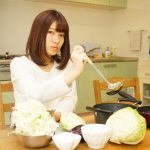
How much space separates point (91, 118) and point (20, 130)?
50 cm

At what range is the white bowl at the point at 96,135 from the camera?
82 centimetres

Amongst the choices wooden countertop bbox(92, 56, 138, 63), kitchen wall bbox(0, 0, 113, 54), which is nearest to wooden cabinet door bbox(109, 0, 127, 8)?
kitchen wall bbox(0, 0, 113, 54)

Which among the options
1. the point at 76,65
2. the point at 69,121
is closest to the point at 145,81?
the point at 76,65

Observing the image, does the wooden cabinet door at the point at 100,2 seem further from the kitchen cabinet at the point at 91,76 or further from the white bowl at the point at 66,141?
the white bowl at the point at 66,141

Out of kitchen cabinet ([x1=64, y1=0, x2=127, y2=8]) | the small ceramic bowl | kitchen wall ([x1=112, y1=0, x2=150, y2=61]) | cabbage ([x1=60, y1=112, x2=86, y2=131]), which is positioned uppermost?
kitchen cabinet ([x1=64, y1=0, x2=127, y2=8])

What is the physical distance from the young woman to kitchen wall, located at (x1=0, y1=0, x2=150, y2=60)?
199 cm

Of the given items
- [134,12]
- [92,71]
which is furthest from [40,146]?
[134,12]

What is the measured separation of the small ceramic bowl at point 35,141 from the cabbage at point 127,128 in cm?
23

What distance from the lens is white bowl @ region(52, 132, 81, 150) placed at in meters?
0.78

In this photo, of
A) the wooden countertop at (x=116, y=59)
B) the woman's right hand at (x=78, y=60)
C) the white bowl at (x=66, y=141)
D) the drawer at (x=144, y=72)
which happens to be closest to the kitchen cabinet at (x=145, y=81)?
the drawer at (x=144, y=72)

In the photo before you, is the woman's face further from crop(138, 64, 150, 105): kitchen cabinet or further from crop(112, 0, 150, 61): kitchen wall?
crop(112, 0, 150, 61): kitchen wall

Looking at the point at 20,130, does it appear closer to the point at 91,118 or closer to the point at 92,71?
the point at 91,118

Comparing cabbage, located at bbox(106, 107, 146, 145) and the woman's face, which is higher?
the woman's face

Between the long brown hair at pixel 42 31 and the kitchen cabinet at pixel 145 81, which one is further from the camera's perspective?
the kitchen cabinet at pixel 145 81
